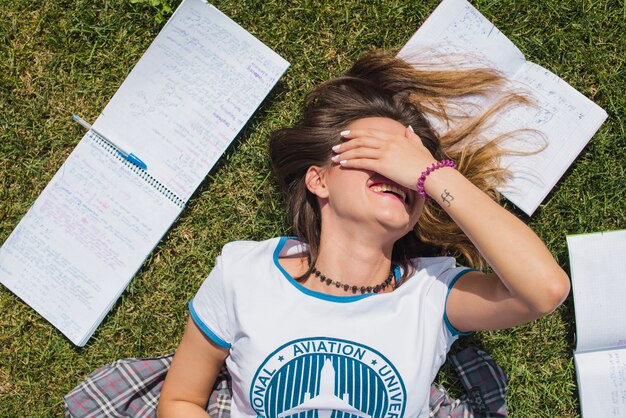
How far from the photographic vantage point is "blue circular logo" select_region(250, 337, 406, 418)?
2326mm

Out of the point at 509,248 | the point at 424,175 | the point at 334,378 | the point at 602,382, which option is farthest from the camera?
the point at 602,382

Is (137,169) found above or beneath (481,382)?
beneath

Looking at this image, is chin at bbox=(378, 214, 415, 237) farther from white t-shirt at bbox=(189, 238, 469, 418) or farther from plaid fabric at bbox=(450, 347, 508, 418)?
plaid fabric at bbox=(450, 347, 508, 418)

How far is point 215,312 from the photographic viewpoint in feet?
8.14

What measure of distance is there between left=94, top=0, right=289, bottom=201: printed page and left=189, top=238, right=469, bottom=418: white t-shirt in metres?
0.70


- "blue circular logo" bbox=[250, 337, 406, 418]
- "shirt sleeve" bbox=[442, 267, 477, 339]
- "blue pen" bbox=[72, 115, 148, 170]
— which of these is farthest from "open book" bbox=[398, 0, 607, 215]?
"blue pen" bbox=[72, 115, 148, 170]

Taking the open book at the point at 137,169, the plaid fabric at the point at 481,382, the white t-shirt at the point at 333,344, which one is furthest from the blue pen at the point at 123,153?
the plaid fabric at the point at 481,382

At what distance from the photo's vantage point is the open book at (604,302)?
2787mm

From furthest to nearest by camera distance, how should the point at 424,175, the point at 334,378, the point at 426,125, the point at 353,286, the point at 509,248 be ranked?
the point at 426,125, the point at 353,286, the point at 334,378, the point at 424,175, the point at 509,248

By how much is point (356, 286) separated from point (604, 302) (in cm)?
118

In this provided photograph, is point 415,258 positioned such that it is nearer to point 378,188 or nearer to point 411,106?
point 378,188

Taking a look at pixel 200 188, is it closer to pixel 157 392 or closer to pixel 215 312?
pixel 215 312

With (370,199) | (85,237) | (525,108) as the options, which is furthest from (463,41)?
(85,237)

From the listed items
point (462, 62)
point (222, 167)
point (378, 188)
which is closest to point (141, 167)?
point (222, 167)
